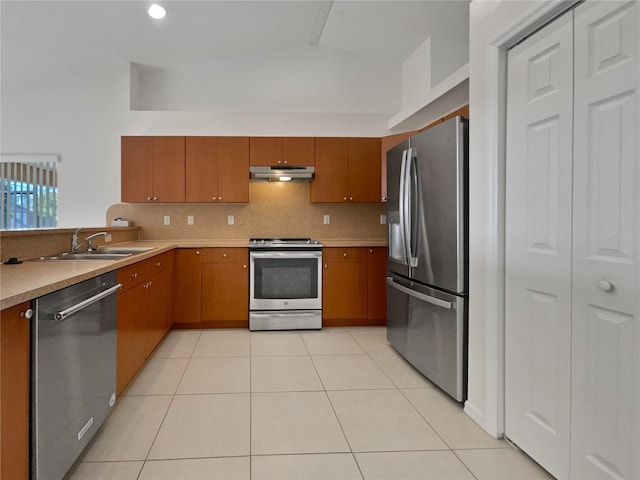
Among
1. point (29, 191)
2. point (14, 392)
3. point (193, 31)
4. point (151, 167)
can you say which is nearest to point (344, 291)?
point (151, 167)

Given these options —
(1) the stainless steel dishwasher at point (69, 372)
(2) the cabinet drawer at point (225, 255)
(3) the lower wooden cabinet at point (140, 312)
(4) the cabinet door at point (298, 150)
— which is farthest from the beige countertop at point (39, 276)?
(4) the cabinet door at point (298, 150)

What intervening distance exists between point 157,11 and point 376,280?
11.7ft

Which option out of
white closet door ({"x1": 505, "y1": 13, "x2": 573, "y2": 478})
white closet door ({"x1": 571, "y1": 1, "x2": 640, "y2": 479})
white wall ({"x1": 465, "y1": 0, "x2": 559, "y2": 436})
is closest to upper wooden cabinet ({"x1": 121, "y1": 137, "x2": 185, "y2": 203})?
white wall ({"x1": 465, "y1": 0, "x2": 559, "y2": 436})

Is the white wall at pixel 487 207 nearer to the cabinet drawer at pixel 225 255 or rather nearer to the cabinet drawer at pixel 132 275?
the cabinet drawer at pixel 132 275

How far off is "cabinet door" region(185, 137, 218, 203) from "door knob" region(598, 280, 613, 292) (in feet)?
12.7

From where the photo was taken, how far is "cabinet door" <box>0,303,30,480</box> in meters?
1.24

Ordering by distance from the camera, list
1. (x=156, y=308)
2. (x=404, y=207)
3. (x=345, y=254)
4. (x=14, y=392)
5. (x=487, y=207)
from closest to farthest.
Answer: (x=14, y=392) → (x=487, y=207) → (x=404, y=207) → (x=156, y=308) → (x=345, y=254)

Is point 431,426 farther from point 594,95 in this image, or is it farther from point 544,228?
point 594,95

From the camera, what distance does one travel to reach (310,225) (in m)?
5.05

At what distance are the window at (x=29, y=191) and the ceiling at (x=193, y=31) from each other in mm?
959

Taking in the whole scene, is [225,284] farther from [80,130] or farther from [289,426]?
[80,130]

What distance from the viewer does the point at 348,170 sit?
4707 mm

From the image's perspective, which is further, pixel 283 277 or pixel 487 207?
pixel 283 277

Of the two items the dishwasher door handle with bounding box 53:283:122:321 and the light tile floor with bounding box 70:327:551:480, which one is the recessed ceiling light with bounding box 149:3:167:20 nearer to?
the dishwasher door handle with bounding box 53:283:122:321
